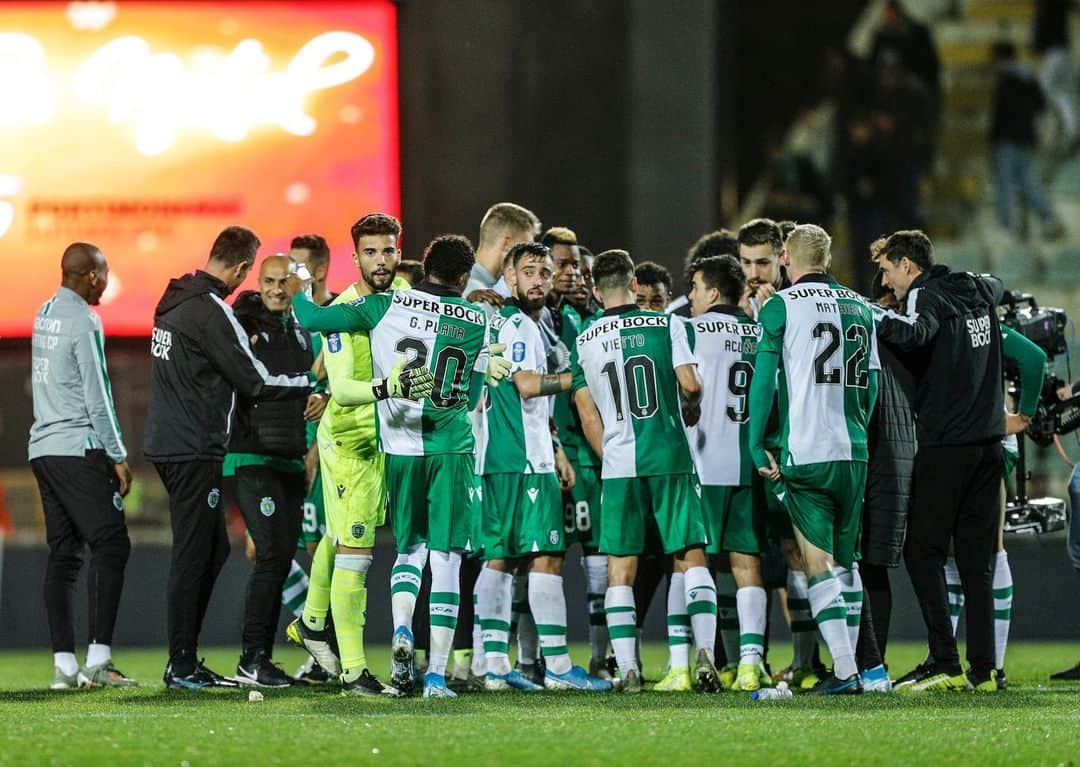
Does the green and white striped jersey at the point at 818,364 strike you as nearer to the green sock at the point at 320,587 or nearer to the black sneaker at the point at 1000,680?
the black sneaker at the point at 1000,680

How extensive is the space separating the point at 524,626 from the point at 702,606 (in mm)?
1204

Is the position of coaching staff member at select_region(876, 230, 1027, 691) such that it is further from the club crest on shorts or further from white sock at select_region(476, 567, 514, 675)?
the club crest on shorts

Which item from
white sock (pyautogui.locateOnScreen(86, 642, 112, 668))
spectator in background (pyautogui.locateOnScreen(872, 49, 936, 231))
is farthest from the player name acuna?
spectator in background (pyautogui.locateOnScreen(872, 49, 936, 231))

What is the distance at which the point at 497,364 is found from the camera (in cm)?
761

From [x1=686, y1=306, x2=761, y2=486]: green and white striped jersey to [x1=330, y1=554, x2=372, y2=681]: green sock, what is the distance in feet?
5.39

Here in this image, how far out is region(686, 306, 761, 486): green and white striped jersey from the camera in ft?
26.0

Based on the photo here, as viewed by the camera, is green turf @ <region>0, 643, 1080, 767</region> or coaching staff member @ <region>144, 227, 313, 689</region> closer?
green turf @ <region>0, 643, 1080, 767</region>

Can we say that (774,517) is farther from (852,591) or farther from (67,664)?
(67,664)

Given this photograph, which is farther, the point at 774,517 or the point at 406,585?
the point at 774,517

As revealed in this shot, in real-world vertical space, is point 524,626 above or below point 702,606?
below

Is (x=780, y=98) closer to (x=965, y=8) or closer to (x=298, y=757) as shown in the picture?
(x=965, y=8)

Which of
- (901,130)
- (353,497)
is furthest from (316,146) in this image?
(353,497)

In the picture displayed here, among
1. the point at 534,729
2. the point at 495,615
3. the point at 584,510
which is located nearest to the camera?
the point at 534,729

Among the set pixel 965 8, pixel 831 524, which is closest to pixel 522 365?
pixel 831 524
